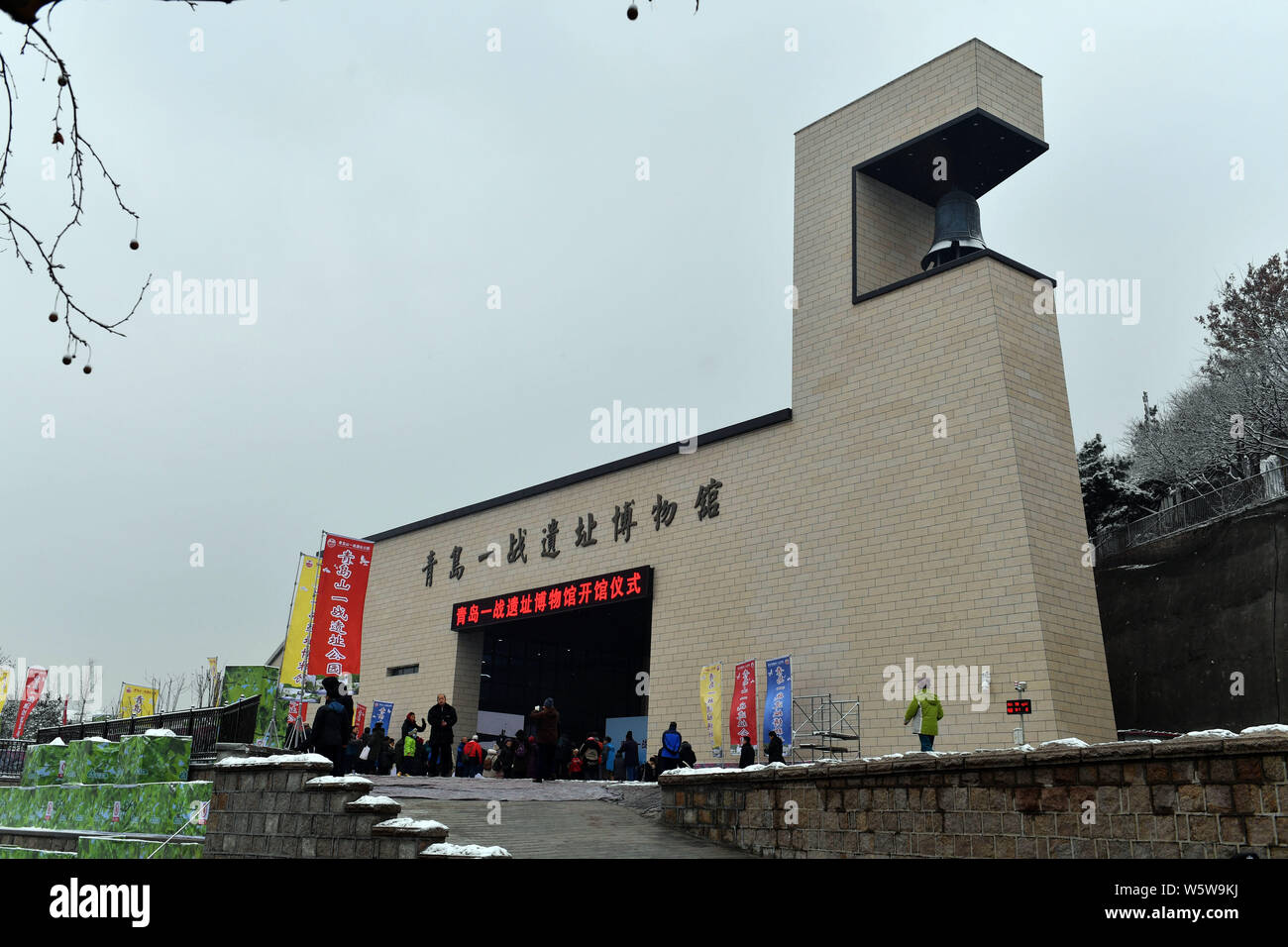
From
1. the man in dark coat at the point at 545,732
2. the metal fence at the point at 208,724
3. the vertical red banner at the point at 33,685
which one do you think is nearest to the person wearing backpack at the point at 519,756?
the man in dark coat at the point at 545,732

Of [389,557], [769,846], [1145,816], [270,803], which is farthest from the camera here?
[389,557]

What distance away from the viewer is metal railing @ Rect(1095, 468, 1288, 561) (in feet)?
95.2

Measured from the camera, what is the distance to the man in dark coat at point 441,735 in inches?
909

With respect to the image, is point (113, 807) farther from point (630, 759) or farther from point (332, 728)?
point (630, 759)

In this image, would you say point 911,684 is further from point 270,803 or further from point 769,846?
point 270,803

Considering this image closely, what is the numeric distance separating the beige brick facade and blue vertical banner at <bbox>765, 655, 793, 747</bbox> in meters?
1.05

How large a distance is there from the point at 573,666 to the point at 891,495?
18.8m

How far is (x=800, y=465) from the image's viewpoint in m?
23.7

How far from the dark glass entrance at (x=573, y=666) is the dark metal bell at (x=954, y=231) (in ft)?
43.5

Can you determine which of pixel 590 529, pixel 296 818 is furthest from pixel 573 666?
pixel 296 818

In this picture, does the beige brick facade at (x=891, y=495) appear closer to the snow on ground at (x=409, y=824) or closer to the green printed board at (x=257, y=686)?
the green printed board at (x=257, y=686)

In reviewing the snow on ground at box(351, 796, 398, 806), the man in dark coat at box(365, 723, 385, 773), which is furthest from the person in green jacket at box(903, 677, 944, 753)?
the man in dark coat at box(365, 723, 385, 773)

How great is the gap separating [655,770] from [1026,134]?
1586cm
